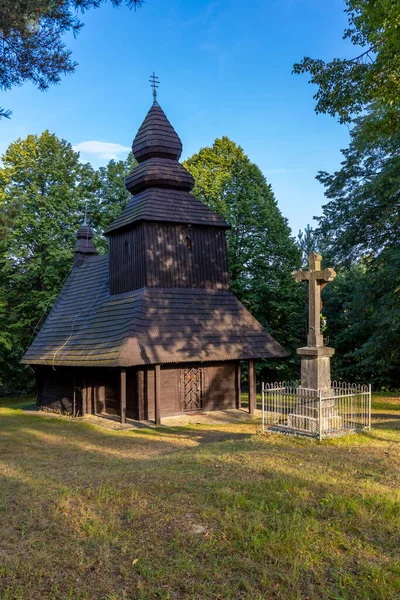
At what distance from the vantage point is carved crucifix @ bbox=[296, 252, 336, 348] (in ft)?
38.9

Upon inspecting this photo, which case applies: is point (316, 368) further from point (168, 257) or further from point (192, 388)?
point (168, 257)

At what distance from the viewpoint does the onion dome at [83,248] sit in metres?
25.1

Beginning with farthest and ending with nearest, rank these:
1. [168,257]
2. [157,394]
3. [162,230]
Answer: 1. [168,257]
2. [162,230]
3. [157,394]

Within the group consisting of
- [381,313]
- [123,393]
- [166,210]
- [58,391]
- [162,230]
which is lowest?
[58,391]

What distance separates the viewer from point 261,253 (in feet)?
89.0

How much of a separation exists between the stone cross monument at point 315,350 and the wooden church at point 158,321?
524cm

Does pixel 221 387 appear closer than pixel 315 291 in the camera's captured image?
No

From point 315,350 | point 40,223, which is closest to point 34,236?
point 40,223

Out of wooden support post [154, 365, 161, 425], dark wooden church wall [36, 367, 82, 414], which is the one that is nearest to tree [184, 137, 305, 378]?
dark wooden church wall [36, 367, 82, 414]

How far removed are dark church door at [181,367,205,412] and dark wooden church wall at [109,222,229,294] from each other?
3.16 m

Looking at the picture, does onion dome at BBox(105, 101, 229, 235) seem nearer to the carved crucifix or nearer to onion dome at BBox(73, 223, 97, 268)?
onion dome at BBox(73, 223, 97, 268)

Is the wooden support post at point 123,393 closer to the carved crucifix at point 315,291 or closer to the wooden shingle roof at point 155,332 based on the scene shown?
the wooden shingle roof at point 155,332

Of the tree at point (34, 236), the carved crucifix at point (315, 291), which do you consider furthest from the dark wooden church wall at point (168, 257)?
the tree at point (34, 236)

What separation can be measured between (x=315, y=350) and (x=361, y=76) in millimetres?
6162
